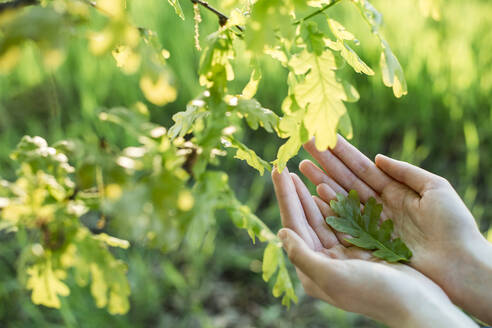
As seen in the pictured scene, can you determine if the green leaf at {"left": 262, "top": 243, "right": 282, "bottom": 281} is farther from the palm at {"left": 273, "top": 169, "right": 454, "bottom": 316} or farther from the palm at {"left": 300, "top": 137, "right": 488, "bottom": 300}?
the palm at {"left": 300, "top": 137, "right": 488, "bottom": 300}

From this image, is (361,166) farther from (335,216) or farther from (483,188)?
(483,188)

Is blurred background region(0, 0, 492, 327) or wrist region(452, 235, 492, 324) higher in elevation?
wrist region(452, 235, 492, 324)

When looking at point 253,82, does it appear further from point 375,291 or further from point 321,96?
point 375,291

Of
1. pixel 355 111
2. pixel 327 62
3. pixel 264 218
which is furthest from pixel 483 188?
pixel 327 62

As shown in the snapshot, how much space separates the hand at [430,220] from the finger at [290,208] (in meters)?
0.15

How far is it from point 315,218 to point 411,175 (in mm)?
325

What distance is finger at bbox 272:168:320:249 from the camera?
1113mm

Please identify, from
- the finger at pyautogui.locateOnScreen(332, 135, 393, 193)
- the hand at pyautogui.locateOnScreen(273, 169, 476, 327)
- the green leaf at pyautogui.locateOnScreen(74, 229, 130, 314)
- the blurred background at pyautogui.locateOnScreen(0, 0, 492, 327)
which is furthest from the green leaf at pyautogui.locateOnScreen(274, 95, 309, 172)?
the blurred background at pyautogui.locateOnScreen(0, 0, 492, 327)

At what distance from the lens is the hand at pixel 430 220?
1.16 metres

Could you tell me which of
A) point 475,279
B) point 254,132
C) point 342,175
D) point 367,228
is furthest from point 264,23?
point 254,132

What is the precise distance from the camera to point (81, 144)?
0.55m

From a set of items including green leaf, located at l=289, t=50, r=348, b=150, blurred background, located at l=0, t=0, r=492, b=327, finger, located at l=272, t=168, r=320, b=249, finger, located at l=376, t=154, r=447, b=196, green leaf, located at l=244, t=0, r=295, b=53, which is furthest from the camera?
blurred background, located at l=0, t=0, r=492, b=327

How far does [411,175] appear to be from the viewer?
1294 mm

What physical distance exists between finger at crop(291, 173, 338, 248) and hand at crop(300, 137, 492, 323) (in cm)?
8
